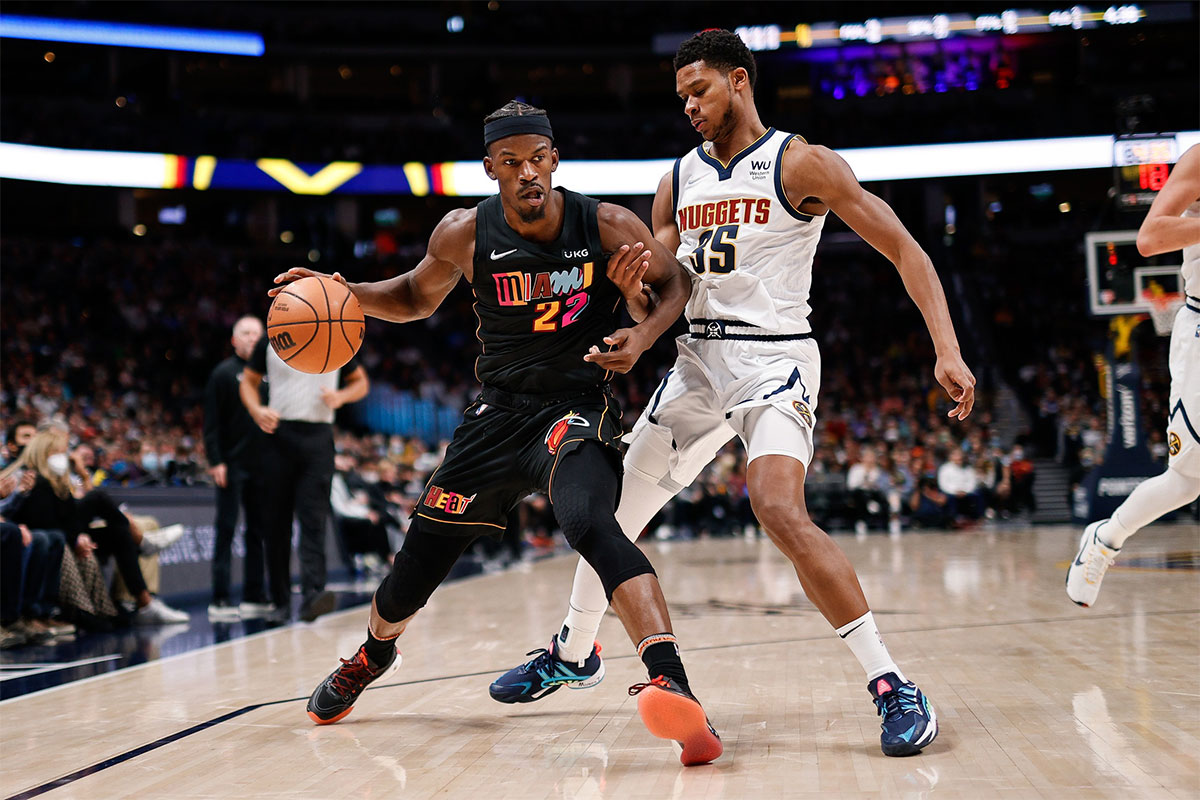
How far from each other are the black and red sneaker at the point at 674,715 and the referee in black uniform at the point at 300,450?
444cm


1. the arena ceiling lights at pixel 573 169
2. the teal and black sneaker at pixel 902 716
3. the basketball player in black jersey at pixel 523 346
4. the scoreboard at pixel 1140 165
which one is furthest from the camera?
the arena ceiling lights at pixel 573 169

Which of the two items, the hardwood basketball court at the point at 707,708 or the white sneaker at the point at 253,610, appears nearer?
the hardwood basketball court at the point at 707,708

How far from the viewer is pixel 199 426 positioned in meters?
19.6

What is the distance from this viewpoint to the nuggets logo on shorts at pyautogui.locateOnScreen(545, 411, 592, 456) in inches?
134

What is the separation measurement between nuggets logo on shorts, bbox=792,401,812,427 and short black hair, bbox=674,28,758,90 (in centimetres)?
114

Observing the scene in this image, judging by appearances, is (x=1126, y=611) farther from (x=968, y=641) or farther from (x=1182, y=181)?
(x=1182, y=181)

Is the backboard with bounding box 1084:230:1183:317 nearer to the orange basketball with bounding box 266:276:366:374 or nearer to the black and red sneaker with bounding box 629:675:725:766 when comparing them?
the orange basketball with bounding box 266:276:366:374

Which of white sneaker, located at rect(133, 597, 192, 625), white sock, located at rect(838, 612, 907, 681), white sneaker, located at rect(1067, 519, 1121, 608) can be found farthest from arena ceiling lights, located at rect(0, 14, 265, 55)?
white sock, located at rect(838, 612, 907, 681)

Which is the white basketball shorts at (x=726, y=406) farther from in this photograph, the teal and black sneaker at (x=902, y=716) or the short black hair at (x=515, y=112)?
the short black hair at (x=515, y=112)

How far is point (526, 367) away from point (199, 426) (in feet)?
57.6

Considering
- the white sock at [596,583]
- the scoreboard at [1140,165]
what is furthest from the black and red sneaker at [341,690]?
the scoreboard at [1140,165]

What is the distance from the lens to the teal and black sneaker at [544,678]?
12.6 ft

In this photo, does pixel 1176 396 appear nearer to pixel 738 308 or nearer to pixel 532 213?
pixel 738 308

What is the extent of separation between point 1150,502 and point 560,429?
3.05 m
